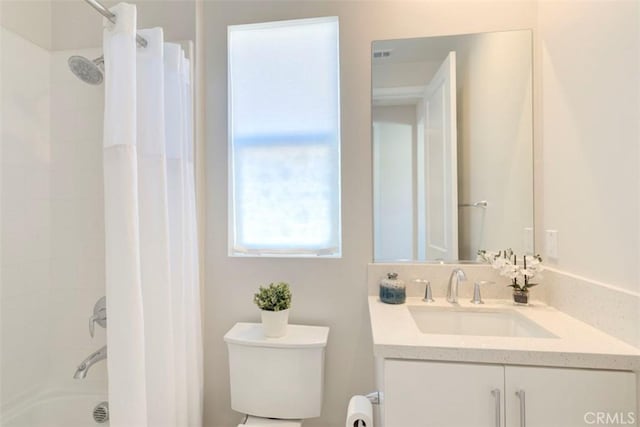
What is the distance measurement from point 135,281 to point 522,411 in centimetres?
125

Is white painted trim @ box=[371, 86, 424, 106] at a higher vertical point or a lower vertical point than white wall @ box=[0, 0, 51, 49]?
lower

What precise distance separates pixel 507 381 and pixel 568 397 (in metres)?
0.16

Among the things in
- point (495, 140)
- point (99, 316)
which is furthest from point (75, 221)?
point (495, 140)

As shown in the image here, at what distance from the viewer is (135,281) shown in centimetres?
104

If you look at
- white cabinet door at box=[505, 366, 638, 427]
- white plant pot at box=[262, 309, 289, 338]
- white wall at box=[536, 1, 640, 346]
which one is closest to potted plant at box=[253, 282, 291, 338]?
white plant pot at box=[262, 309, 289, 338]

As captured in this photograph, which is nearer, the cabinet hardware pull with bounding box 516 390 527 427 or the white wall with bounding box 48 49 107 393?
the cabinet hardware pull with bounding box 516 390 527 427

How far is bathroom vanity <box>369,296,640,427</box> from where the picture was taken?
0.83 m

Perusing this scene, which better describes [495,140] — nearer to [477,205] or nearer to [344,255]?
[477,205]

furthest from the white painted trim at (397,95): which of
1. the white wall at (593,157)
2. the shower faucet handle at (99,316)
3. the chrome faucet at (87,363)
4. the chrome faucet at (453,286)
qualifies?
the chrome faucet at (87,363)

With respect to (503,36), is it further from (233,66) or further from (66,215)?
(66,215)

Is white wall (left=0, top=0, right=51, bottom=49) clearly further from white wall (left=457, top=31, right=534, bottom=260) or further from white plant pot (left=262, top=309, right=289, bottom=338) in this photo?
white wall (left=457, top=31, right=534, bottom=260)

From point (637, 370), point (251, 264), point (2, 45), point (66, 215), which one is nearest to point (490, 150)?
point (637, 370)

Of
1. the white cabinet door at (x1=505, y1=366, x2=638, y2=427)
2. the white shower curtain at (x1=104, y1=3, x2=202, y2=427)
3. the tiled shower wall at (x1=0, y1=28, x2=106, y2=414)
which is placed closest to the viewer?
the white cabinet door at (x1=505, y1=366, x2=638, y2=427)

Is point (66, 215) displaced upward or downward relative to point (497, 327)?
upward
